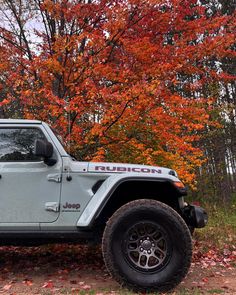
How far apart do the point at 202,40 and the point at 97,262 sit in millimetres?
7016

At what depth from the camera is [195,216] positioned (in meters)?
5.07

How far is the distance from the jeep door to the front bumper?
1786mm

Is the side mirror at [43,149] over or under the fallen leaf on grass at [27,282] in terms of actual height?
over

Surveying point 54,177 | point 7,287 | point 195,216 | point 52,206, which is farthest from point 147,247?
point 7,287

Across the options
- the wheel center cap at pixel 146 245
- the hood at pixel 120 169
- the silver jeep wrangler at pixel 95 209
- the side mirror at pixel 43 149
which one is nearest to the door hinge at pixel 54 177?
the silver jeep wrangler at pixel 95 209

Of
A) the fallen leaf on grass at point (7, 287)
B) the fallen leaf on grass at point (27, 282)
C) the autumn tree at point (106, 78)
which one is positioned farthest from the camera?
the autumn tree at point (106, 78)

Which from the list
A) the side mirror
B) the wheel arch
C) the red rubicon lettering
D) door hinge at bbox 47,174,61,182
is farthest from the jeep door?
the wheel arch

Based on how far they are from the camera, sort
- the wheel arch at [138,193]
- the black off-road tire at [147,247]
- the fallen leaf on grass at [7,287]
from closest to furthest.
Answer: the black off-road tire at [147,247]
the fallen leaf on grass at [7,287]
the wheel arch at [138,193]

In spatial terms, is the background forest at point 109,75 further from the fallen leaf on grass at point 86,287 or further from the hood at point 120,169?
the fallen leaf on grass at point 86,287

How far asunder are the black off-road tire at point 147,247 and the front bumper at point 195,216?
339mm

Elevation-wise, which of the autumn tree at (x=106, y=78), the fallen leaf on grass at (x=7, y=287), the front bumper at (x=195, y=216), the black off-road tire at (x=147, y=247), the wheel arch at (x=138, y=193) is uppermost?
the autumn tree at (x=106, y=78)

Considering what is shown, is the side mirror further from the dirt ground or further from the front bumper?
the front bumper

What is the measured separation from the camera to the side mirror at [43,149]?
188 inches

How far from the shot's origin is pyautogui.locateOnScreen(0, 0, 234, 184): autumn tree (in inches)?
322
